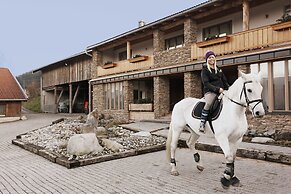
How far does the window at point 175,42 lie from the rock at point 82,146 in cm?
1170

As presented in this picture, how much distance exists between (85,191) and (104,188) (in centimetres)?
37

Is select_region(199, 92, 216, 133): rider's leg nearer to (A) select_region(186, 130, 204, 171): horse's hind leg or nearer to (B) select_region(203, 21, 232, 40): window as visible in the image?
(A) select_region(186, 130, 204, 171): horse's hind leg

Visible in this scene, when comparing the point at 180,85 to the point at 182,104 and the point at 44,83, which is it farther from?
the point at 44,83

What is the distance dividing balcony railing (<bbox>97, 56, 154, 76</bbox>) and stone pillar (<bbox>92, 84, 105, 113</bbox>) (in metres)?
1.23

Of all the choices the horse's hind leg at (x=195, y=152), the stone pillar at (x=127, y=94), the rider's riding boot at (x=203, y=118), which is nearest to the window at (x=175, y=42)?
the stone pillar at (x=127, y=94)

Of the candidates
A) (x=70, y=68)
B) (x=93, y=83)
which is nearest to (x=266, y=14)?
(x=93, y=83)

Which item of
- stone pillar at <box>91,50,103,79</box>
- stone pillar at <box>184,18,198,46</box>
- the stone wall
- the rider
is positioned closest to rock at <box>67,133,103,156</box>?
the rider

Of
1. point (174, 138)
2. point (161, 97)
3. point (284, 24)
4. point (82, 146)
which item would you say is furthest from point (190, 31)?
point (174, 138)

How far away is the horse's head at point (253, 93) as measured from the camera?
4.56m

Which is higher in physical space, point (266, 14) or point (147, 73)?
point (266, 14)

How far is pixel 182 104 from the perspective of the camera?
6.52 metres

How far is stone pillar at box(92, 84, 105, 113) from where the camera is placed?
908 inches

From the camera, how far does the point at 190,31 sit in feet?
51.4

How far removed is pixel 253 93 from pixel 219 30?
12219 mm
